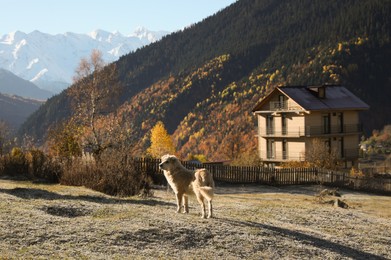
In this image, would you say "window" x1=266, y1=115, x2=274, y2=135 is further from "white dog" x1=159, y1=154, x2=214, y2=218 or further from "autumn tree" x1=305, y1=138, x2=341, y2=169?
"white dog" x1=159, y1=154, x2=214, y2=218

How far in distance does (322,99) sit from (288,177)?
25433 millimetres

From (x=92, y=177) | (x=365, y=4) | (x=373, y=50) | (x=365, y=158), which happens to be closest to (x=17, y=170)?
(x=92, y=177)

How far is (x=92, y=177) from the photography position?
2386cm

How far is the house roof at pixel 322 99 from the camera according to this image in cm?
6388

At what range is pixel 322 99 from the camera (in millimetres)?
65375

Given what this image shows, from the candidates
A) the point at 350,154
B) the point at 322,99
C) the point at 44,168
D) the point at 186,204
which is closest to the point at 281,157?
the point at 322,99

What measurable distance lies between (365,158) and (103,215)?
88631mm

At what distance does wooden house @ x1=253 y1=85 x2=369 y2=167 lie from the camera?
6419cm

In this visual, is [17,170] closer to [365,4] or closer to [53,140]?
[53,140]

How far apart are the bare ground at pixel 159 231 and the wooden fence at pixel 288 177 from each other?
19.2m

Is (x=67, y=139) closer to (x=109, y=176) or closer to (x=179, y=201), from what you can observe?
(x=109, y=176)

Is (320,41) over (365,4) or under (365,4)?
under

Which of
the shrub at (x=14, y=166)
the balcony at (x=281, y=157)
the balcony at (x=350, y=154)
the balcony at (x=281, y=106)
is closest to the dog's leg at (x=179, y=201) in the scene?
the shrub at (x=14, y=166)

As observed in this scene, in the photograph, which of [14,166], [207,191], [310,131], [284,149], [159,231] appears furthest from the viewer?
[284,149]
